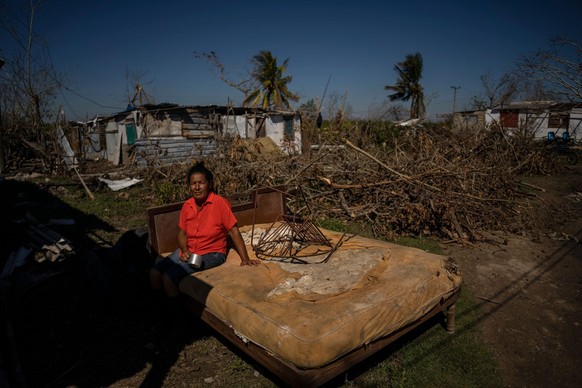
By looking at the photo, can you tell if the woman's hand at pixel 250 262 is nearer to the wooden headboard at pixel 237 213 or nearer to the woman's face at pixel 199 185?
the woman's face at pixel 199 185

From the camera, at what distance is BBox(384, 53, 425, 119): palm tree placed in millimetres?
39406

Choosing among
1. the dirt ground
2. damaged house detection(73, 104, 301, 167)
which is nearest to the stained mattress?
→ the dirt ground

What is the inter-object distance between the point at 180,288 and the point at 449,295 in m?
2.53

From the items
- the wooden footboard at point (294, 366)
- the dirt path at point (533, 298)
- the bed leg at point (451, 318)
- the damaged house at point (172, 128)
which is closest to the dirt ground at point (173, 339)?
the dirt path at point (533, 298)

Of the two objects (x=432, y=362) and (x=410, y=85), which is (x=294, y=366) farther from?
(x=410, y=85)

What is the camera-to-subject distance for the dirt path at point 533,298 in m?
2.99

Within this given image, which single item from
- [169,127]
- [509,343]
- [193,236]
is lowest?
[509,343]

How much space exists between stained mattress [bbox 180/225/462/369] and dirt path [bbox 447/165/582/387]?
0.84 metres

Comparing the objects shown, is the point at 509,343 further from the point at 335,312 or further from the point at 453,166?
the point at 453,166

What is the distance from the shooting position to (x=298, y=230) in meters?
4.26

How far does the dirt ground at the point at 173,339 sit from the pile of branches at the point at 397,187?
152 centimetres

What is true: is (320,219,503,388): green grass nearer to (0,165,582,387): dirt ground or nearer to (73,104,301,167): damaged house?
(0,165,582,387): dirt ground

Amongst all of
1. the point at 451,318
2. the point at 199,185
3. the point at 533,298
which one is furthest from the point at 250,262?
the point at 533,298

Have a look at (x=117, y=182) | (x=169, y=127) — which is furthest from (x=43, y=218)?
(x=169, y=127)
